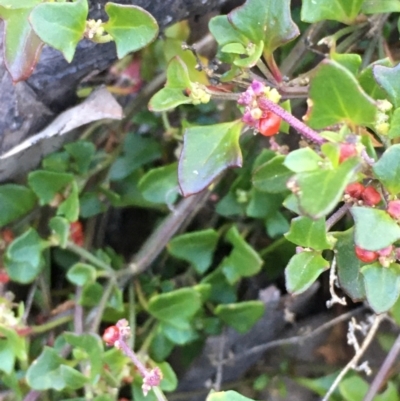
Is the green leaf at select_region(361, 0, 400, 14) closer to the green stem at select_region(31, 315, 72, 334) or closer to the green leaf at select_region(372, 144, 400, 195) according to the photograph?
the green leaf at select_region(372, 144, 400, 195)

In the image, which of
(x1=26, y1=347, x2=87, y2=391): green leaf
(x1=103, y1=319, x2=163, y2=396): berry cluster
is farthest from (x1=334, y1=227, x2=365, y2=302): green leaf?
(x1=26, y1=347, x2=87, y2=391): green leaf

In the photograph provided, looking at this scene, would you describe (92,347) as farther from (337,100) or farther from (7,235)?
(337,100)

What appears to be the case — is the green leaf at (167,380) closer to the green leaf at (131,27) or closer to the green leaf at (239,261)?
the green leaf at (239,261)

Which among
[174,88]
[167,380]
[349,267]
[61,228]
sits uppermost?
[174,88]

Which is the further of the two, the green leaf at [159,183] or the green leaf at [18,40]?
the green leaf at [159,183]

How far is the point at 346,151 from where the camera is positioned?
42cm

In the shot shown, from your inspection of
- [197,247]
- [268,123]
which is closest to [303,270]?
[268,123]

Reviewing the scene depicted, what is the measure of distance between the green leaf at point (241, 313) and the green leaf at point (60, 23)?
1.42 feet

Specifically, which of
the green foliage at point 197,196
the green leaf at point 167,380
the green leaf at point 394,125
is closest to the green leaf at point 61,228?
the green foliage at point 197,196

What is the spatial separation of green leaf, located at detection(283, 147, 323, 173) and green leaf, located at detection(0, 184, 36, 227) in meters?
0.50

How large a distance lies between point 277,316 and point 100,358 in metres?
0.34

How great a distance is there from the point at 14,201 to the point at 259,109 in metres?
0.46

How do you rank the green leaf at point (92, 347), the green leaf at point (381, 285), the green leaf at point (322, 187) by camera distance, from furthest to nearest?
the green leaf at point (92, 347) < the green leaf at point (381, 285) < the green leaf at point (322, 187)

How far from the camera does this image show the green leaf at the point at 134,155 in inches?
35.3
